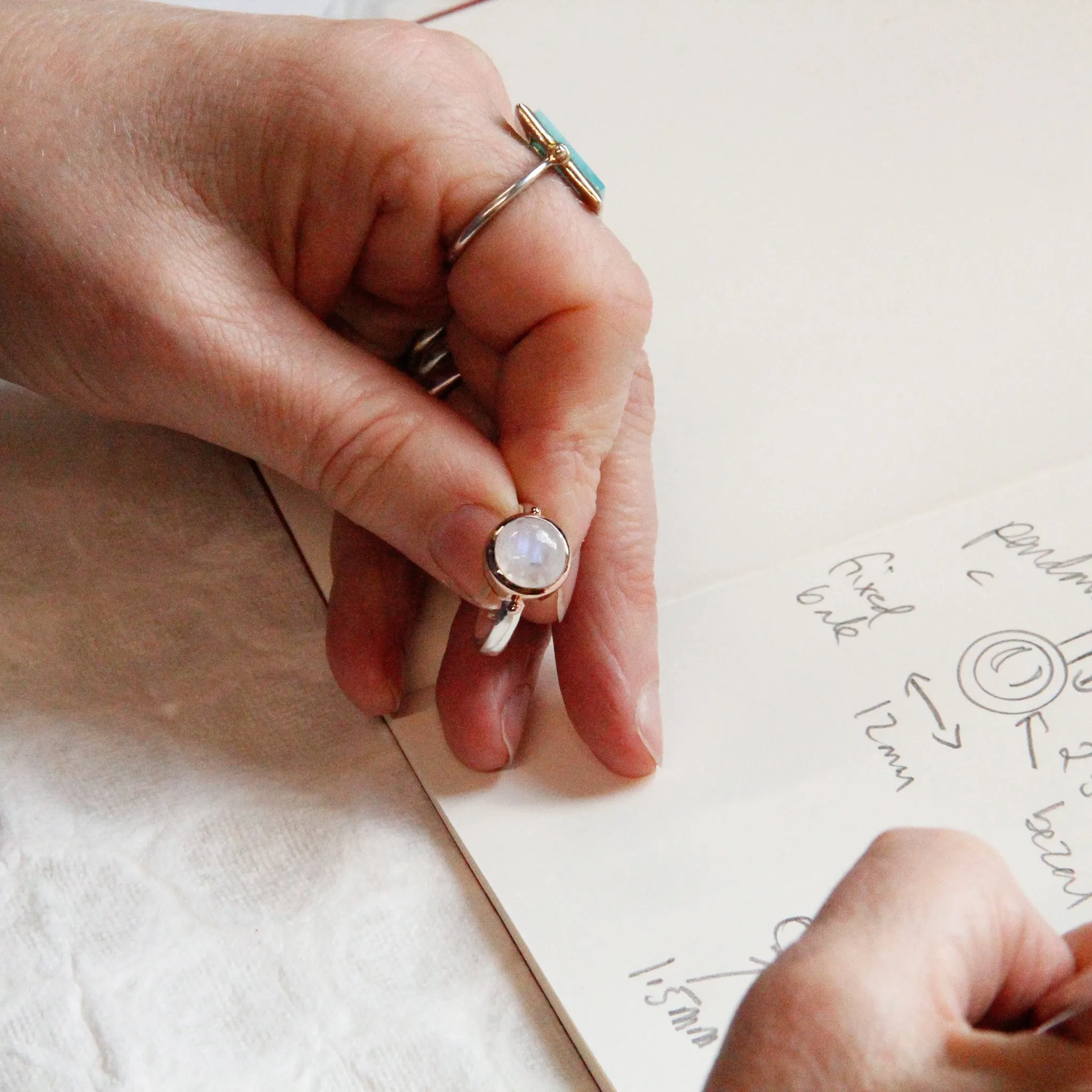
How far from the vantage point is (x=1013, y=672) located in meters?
0.59

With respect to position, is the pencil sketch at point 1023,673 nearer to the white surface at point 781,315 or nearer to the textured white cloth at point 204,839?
the white surface at point 781,315

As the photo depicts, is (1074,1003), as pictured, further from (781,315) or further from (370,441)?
(781,315)

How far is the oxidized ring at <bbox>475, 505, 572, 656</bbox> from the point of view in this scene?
21.1 inches

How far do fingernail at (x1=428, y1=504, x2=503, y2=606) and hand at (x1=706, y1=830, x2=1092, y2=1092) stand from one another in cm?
23

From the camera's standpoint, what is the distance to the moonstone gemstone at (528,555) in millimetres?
536

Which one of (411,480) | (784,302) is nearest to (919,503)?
(784,302)

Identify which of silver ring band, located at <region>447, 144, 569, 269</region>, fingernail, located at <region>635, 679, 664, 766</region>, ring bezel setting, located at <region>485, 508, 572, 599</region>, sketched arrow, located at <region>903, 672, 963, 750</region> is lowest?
fingernail, located at <region>635, 679, 664, 766</region>

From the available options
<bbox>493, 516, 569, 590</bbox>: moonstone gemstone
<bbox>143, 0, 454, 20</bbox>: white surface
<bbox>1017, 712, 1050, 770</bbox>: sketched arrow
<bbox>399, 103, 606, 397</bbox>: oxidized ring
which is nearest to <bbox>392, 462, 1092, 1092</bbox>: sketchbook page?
<bbox>1017, 712, 1050, 770</bbox>: sketched arrow

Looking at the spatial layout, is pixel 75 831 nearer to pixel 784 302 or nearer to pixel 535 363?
pixel 535 363

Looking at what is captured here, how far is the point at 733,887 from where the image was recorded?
1.73ft

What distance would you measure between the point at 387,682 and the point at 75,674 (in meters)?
0.17

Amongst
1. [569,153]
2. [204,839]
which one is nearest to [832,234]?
[569,153]

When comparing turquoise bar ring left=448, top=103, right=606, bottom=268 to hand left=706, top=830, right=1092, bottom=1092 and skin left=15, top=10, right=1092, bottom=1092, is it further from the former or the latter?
hand left=706, top=830, right=1092, bottom=1092

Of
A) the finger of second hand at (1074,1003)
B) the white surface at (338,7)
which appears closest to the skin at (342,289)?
the finger of second hand at (1074,1003)
